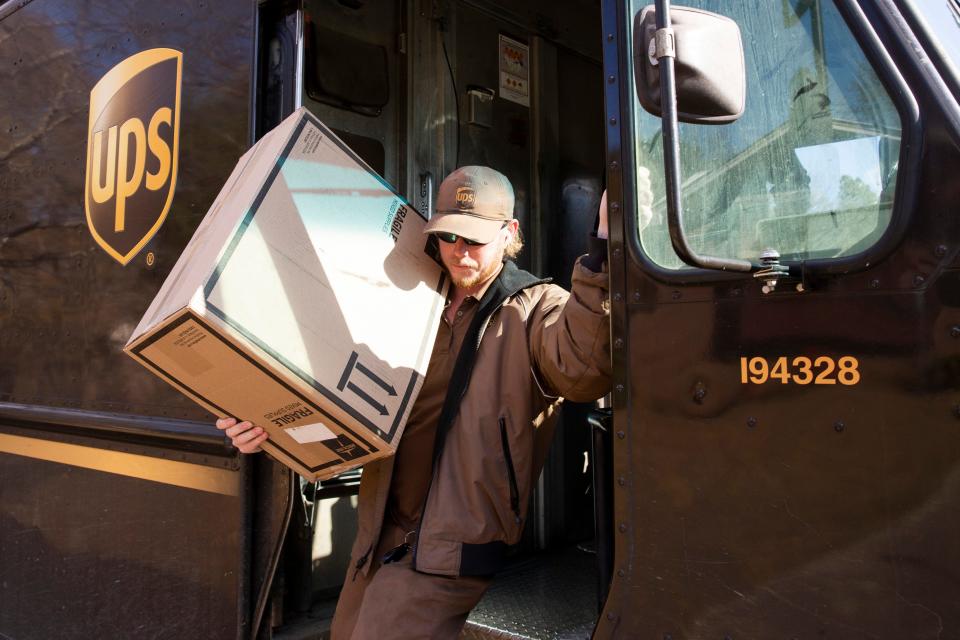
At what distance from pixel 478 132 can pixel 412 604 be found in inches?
72.5

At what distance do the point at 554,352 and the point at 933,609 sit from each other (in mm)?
834

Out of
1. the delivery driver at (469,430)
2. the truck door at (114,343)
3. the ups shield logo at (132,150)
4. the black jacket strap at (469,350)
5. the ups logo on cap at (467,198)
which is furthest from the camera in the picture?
the ups shield logo at (132,150)

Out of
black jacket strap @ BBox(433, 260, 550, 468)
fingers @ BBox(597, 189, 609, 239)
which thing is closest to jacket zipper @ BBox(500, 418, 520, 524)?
black jacket strap @ BBox(433, 260, 550, 468)

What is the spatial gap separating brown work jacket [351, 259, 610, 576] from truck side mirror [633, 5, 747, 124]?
55 cm

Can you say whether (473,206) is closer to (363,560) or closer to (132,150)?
(363,560)

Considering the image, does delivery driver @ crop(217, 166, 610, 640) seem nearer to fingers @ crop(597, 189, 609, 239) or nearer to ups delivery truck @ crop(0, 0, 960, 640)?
fingers @ crop(597, 189, 609, 239)

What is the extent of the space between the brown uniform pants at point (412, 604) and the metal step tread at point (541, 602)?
7.9 inches

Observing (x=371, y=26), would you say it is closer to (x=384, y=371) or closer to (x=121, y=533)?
(x=384, y=371)

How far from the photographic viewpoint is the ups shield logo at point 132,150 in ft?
8.49

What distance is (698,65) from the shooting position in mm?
1312

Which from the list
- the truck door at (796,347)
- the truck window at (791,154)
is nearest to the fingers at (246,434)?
the truck door at (796,347)

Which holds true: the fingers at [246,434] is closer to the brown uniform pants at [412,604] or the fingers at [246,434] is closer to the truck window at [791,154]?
the brown uniform pants at [412,604]

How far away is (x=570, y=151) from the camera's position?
346 cm

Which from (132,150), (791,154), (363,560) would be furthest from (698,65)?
(132,150)
